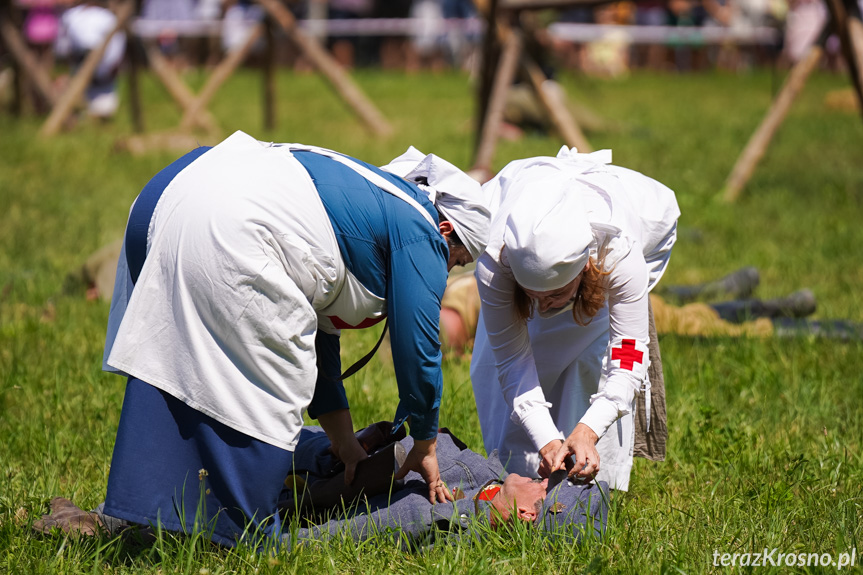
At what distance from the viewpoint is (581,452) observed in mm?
3010

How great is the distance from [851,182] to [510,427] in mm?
7522

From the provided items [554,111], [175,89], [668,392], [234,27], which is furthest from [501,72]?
[234,27]

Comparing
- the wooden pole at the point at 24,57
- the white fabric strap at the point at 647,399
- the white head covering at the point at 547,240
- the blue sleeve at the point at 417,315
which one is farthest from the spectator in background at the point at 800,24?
the blue sleeve at the point at 417,315

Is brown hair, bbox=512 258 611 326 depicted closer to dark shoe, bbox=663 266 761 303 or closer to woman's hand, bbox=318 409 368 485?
woman's hand, bbox=318 409 368 485

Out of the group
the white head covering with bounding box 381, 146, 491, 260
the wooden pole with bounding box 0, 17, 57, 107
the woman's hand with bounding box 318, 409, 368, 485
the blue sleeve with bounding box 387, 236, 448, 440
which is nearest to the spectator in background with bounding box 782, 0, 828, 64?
the wooden pole with bounding box 0, 17, 57, 107

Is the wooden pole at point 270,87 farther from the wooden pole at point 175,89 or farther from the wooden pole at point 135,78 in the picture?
the wooden pole at point 135,78

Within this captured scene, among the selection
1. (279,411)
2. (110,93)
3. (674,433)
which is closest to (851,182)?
(674,433)

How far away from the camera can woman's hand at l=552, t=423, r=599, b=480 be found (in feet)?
9.88

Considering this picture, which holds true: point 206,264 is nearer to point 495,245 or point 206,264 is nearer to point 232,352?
point 232,352

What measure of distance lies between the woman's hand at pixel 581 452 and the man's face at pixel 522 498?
0.12 m

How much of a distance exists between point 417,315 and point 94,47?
12047mm

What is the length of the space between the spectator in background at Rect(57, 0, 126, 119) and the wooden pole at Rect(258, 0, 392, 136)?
2974mm

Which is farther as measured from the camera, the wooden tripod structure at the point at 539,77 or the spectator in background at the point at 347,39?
the spectator in background at the point at 347,39

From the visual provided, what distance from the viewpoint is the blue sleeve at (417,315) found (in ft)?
9.11
